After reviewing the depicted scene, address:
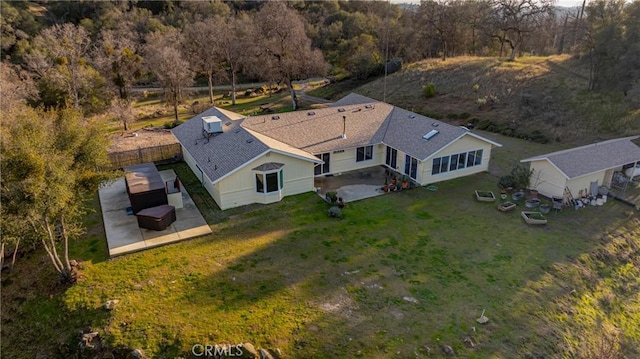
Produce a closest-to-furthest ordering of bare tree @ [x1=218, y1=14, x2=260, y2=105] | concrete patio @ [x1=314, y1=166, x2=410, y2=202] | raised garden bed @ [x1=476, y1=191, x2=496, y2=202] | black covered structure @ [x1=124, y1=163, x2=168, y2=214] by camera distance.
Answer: black covered structure @ [x1=124, y1=163, x2=168, y2=214] < raised garden bed @ [x1=476, y1=191, x2=496, y2=202] < concrete patio @ [x1=314, y1=166, x2=410, y2=202] < bare tree @ [x1=218, y1=14, x2=260, y2=105]

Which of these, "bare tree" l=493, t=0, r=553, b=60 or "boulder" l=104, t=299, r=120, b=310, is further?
"bare tree" l=493, t=0, r=553, b=60

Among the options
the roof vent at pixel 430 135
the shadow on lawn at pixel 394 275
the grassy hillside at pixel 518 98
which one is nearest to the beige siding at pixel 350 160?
the roof vent at pixel 430 135

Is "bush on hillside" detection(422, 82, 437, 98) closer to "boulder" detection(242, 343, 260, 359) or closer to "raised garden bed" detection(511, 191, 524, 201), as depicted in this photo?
"raised garden bed" detection(511, 191, 524, 201)

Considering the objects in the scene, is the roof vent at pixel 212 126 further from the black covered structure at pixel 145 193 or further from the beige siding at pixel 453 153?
the beige siding at pixel 453 153

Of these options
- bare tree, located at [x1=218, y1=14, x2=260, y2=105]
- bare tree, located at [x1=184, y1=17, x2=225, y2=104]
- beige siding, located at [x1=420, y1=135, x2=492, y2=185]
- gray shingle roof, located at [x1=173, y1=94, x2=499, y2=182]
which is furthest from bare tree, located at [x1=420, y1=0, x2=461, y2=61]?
beige siding, located at [x1=420, y1=135, x2=492, y2=185]

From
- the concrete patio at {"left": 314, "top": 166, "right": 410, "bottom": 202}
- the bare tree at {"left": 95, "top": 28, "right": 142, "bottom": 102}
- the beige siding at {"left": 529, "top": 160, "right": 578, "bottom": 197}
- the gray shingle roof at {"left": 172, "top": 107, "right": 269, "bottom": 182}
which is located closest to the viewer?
the gray shingle roof at {"left": 172, "top": 107, "right": 269, "bottom": 182}

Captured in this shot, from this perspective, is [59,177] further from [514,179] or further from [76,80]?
[76,80]
